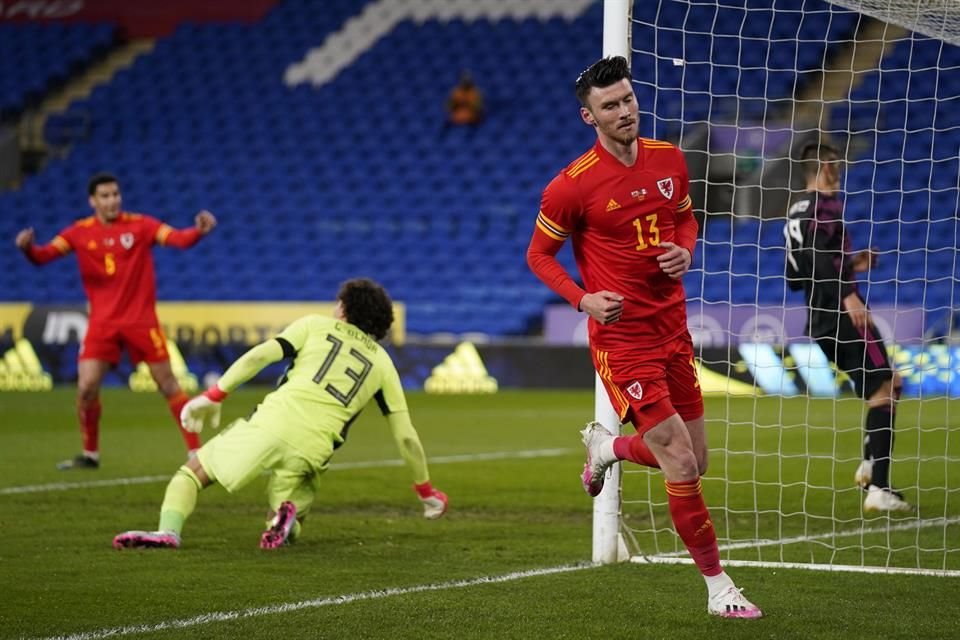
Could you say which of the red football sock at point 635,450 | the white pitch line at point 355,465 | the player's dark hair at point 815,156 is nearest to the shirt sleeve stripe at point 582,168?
the red football sock at point 635,450

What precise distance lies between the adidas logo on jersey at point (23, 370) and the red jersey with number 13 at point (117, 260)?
35.6ft

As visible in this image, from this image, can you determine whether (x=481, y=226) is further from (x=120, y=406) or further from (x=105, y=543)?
(x=105, y=543)

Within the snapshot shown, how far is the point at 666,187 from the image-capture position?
18.1ft

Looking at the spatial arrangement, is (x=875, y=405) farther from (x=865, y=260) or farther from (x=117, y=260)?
(x=117, y=260)

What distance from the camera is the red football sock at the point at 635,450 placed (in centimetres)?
559

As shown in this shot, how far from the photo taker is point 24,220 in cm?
2647

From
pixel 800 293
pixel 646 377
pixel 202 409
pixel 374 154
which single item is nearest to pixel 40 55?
pixel 374 154

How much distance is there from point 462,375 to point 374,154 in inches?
272

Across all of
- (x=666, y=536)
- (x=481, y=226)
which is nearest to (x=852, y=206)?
(x=481, y=226)

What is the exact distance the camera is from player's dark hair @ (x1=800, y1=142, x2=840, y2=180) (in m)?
8.20

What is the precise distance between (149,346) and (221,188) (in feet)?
51.5

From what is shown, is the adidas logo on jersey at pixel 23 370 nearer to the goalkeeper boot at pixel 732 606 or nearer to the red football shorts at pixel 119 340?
the red football shorts at pixel 119 340

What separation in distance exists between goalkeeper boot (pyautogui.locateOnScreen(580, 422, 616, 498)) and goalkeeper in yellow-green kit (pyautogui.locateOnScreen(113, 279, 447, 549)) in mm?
1119

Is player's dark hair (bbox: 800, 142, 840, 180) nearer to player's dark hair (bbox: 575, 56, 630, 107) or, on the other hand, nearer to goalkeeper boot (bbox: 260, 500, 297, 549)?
player's dark hair (bbox: 575, 56, 630, 107)
